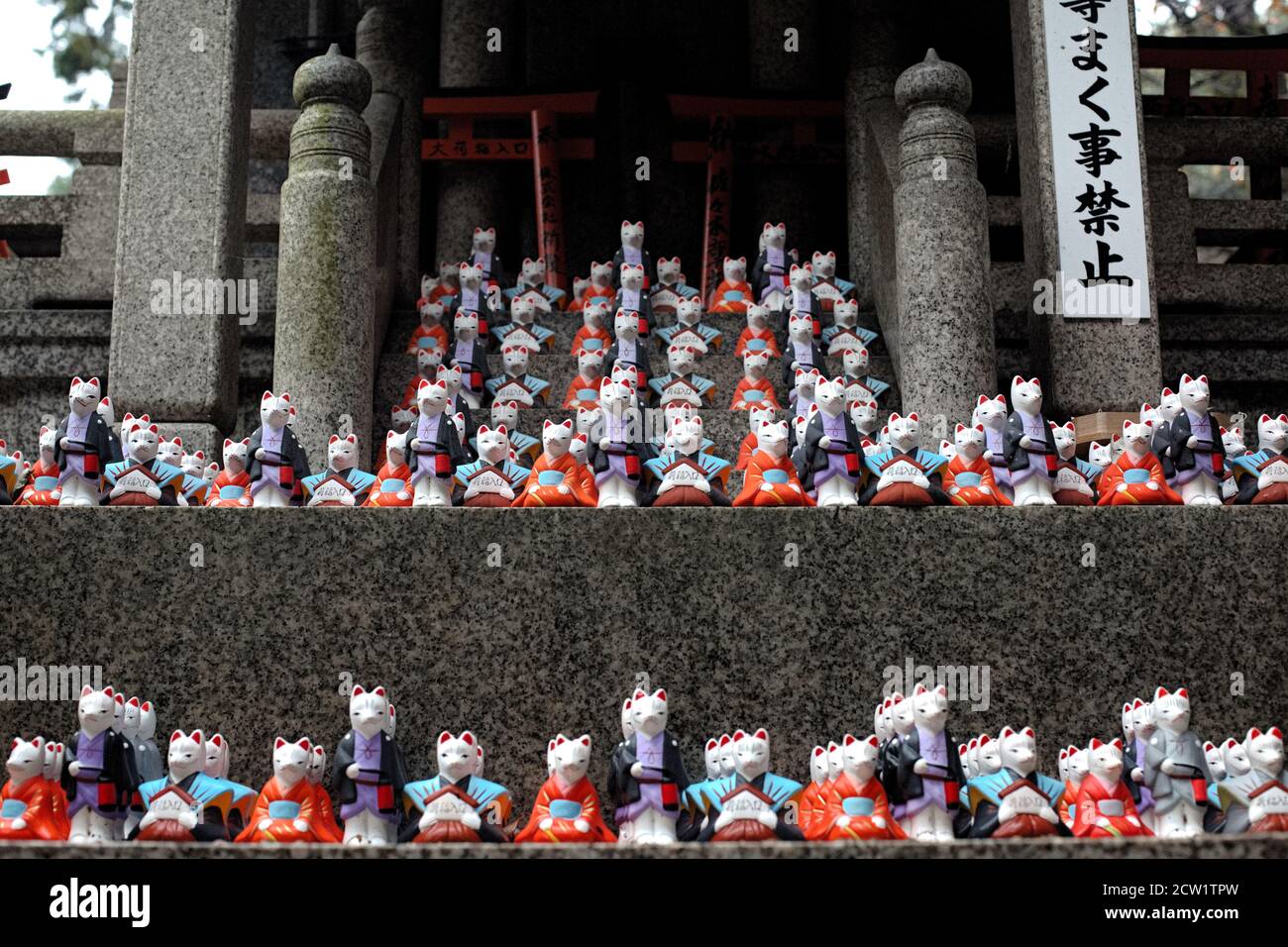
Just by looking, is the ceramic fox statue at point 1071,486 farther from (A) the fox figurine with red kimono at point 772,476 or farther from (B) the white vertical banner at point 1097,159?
(B) the white vertical banner at point 1097,159

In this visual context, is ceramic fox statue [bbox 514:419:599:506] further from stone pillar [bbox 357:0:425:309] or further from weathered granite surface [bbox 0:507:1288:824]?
stone pillar [bbox 357:0:425:309]

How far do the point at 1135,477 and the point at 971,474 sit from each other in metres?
0.65

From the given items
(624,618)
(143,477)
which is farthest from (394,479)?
(624,618)

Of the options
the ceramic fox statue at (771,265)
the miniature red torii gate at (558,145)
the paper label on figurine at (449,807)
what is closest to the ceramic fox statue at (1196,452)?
the paper label on figurine at (449,807)

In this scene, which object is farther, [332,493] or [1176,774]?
[332,493]

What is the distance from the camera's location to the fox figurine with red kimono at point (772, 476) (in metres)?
6.34

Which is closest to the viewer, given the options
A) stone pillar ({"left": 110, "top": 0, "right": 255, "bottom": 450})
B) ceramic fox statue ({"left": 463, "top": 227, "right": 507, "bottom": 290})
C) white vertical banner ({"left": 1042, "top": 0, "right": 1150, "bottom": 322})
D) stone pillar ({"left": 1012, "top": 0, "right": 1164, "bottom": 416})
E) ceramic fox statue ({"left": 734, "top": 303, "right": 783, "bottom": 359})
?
stone pillar ({"left": 110, "top": 0, "right": 255, "bottom": 450})

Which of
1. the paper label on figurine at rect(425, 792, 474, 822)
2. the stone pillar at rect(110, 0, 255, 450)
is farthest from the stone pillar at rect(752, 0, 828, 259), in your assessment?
the paper label on figurine at rect(425, 792, 474, 822)

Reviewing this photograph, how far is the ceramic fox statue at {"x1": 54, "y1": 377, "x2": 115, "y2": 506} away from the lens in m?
6.48

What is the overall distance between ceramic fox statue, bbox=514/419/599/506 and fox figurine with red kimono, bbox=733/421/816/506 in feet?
1.94

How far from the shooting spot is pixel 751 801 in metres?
5.05

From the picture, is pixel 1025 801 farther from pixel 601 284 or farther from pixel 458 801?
pixel 601 284
